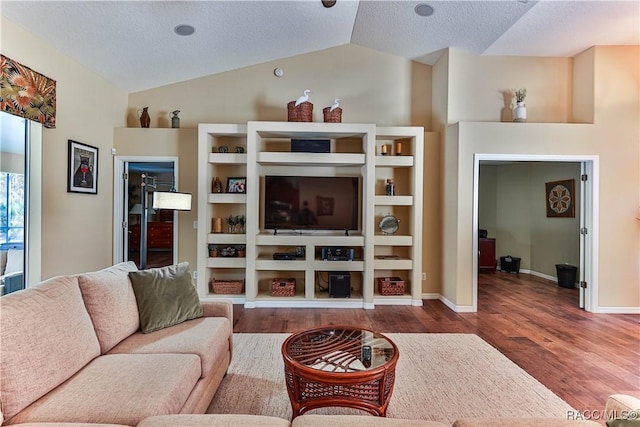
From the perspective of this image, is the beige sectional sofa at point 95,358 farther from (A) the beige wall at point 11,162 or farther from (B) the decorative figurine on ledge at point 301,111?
(B) the decorative figurine on ledge at point 301,111

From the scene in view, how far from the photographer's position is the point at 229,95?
4.95 meters

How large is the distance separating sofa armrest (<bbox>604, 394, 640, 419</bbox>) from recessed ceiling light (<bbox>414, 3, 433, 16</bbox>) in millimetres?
3959

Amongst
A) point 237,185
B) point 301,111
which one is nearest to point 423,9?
point 301,111

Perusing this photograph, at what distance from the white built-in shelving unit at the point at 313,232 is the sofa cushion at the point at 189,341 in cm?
213

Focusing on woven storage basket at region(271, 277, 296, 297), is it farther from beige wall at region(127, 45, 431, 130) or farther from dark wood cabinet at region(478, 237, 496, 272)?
dark wood cabinet at region(478, 237, 496, 272)

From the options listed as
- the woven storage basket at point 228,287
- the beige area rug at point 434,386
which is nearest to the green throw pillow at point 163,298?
the beige area rug at point 434,386

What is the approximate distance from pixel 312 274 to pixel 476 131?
2.87 m

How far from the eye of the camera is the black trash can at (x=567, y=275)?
539 centimetres

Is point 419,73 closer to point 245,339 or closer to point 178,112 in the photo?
point 178,112

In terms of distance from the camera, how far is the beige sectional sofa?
1317 mm

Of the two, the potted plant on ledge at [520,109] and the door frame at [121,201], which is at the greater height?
the potted plant on ledge at [520,109]

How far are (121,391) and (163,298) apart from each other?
900mm

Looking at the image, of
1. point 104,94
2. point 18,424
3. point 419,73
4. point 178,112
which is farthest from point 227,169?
point 18,424

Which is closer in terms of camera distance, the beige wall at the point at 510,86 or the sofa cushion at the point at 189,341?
the sofa cushion at the point at 189,341
